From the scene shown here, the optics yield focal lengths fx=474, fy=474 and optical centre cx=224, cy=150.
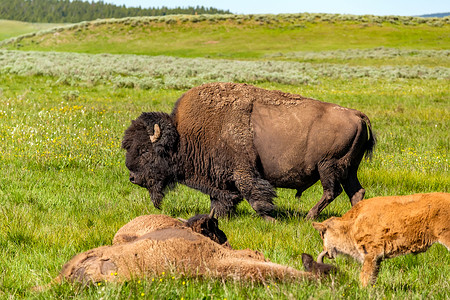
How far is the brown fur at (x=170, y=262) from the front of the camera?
3.21m

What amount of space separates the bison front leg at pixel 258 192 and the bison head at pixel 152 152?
42.4 inches

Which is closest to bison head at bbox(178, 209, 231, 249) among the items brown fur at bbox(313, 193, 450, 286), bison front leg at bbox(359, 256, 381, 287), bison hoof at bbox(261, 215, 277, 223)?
brown fur at bbox(313, 193, 450, 286)

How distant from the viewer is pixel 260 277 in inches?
131

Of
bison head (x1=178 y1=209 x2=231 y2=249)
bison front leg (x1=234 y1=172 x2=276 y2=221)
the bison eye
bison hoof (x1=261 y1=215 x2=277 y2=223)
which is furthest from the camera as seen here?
the bison eye

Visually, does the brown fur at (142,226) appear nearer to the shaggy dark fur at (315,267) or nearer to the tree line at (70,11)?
the shaggy dark fur at (315,267)

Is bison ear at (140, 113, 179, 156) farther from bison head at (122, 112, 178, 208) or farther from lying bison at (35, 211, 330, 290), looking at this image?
lying bison at (35, 211, 330, 290)

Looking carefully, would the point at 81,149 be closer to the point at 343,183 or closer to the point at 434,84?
the point at 343,183

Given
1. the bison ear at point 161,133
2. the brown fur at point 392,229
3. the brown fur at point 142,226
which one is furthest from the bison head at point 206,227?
the bison ear at point 161,133

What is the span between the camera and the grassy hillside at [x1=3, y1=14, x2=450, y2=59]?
6075 centimetres

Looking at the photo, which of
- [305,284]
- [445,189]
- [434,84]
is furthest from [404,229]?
[434,84]

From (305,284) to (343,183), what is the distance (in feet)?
11.5

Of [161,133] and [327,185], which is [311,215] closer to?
[327,185]

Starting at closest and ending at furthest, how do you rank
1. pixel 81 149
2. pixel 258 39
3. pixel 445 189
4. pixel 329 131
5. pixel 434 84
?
pixel 329 131 < pixel 445 189 < pixel 81 149 < pixel 434 84 < pixel 258 39

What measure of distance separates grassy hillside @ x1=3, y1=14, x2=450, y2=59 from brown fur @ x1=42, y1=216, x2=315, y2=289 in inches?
1943
